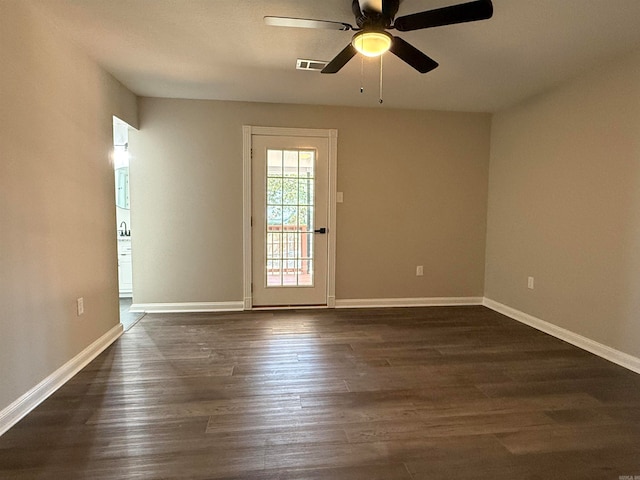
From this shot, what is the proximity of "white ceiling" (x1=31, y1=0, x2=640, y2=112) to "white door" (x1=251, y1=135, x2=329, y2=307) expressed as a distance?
636mm

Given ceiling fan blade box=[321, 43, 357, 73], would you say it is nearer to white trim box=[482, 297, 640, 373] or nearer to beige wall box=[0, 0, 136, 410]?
beige wall box=[0, 0, 136, 410]

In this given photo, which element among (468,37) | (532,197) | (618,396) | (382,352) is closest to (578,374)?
(618,396)

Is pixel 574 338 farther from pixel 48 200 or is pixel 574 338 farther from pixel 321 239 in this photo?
pixel 48 200

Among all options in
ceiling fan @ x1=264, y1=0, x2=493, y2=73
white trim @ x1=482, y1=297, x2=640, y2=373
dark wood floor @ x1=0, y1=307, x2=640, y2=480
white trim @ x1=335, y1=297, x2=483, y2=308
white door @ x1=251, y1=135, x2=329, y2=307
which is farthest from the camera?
white trim @ x1=335, y1=297, x2=483, y2=308

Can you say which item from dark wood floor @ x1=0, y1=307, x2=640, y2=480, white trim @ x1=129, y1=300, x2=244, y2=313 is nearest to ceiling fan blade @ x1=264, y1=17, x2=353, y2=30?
dark wood floor @ x1=0, y1=307, x2=640, y2=480

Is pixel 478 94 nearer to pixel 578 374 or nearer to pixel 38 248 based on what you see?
pixel 578 374

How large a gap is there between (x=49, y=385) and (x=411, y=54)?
3107mm

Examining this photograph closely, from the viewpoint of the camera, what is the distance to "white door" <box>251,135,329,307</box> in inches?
160

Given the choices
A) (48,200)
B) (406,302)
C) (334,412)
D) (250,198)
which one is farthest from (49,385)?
(406,302)

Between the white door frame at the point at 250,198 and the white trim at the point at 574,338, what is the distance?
2.04m

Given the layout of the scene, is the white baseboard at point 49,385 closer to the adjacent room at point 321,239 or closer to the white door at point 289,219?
the adjacent room at point 321,239

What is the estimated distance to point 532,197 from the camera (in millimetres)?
3695

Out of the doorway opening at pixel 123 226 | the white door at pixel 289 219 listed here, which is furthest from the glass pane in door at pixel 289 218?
the doorway opening at pixel 123 226

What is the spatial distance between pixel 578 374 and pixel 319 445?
2062 millimetres
